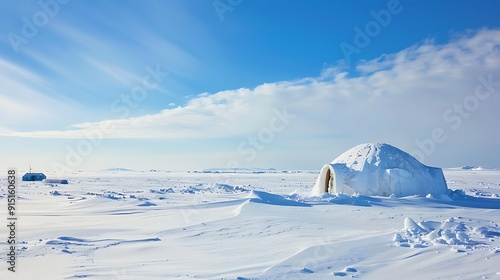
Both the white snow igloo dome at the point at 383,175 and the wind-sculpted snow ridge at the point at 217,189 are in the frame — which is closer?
the white snow igloo dome at the point at 383,175

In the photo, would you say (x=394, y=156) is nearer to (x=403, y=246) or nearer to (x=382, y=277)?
(x=403, y=246)

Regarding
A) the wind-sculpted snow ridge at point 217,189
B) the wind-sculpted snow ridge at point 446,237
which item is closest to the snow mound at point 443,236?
the wind-sculpted snow ridge at point 446,237

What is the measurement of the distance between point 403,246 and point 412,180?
13816 millimetres

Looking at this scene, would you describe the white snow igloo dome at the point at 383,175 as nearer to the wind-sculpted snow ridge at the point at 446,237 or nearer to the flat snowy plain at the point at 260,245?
the flat snowy plain at the point at 260,245

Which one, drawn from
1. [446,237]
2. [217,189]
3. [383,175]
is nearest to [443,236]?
[446,237]

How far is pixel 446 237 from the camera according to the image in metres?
7.67

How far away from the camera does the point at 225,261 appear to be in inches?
295

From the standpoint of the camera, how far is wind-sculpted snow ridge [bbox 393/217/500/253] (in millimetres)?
7394

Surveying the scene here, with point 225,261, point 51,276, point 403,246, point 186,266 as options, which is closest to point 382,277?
point 403,246

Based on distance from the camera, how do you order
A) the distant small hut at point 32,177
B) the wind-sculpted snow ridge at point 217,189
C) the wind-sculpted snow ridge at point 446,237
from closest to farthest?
1. the wind-sculpted snow ridge at point 446,237
2. the wind-sculpted snow ridge at point 217,189
3. the distant small hut at point 32,177

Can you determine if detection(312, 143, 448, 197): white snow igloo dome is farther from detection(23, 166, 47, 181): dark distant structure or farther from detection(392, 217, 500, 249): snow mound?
detection(23, 166, 47, 181): dark distant structure

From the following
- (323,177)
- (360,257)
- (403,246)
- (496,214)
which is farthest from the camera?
(323,177)

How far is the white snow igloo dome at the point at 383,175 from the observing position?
1992cm

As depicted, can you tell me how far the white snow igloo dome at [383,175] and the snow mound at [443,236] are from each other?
1102 cm
